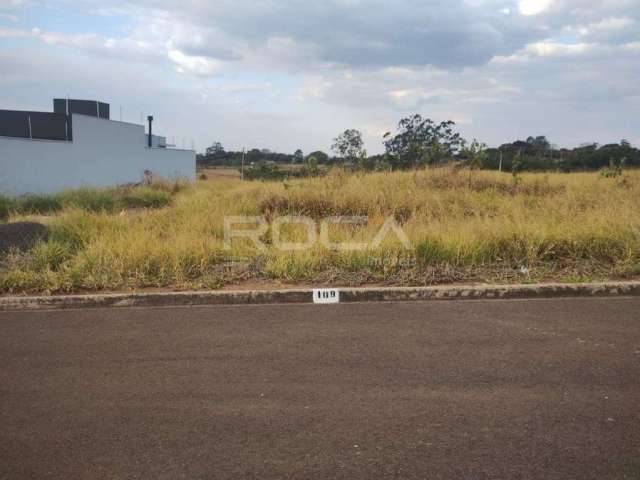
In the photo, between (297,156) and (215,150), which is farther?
(215,150)

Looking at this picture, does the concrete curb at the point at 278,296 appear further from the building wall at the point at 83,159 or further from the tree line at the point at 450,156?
the building wall at the point at 83,159

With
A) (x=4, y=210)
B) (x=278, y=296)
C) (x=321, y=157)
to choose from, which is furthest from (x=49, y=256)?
(x=321, y=157)

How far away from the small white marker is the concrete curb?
0.15ft

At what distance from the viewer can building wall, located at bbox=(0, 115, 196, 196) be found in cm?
2344

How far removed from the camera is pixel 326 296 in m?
5.69

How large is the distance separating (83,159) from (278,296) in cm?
2573

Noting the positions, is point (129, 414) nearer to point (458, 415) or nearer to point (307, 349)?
point (307, 349)

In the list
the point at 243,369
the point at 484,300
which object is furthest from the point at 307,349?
the point at 484,300

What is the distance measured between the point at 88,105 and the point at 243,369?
130ft

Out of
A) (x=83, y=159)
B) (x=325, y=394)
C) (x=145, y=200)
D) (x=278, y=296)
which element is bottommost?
(x=325, y=394)

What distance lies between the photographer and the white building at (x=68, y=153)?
2361 cm

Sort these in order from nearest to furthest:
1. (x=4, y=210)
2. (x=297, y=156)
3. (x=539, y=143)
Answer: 1. (x=4, y=210)
2. (x=297, y=156)
3. (x=539, y=143)

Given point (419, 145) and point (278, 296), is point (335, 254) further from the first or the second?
point (419, 145)

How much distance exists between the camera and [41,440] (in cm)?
302
